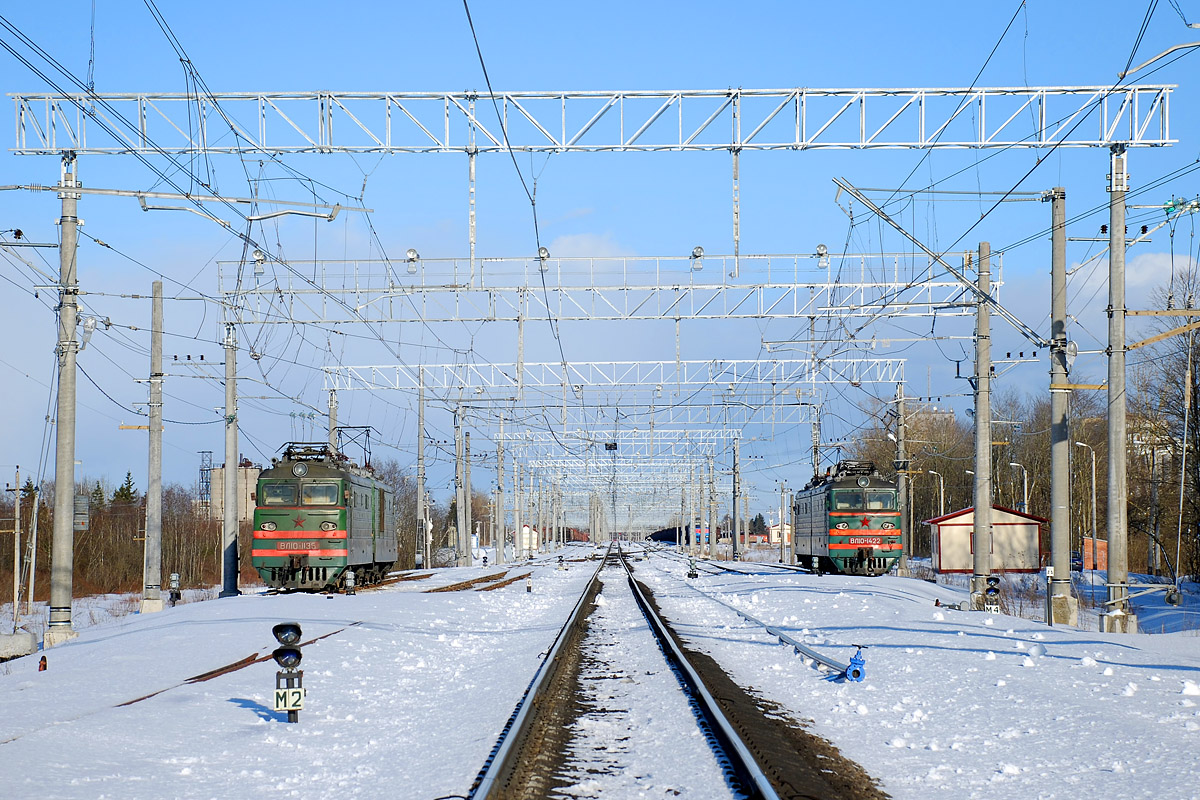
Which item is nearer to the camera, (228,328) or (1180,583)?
(228,328)

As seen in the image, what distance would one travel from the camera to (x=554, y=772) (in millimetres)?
8258

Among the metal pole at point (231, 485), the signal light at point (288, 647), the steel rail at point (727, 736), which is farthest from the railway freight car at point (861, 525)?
the signal light at point (288, 647)

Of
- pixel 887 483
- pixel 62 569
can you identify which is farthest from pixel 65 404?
pixel 887 483

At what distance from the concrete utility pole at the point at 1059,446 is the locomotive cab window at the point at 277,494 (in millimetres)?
19787

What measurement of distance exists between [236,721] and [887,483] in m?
33.0

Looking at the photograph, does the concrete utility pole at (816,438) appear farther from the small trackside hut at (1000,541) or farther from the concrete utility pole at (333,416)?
the concrete utility pole at (333,416)

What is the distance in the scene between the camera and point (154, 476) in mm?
27844

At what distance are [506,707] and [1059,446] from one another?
45.8ft

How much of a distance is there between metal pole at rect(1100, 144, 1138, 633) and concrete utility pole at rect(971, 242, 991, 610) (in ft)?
12.7

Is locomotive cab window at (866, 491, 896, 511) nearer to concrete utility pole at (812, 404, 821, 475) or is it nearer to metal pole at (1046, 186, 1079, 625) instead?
concrete utility pole at (812, 404, 821, 475)

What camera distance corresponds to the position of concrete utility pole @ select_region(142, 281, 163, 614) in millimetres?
27203

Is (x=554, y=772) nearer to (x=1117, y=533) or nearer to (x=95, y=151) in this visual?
(x=1117, y=533)

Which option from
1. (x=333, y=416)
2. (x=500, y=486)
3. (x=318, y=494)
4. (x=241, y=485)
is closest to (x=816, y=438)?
(x=500, y=486)

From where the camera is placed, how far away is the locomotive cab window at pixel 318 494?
99.2ft
